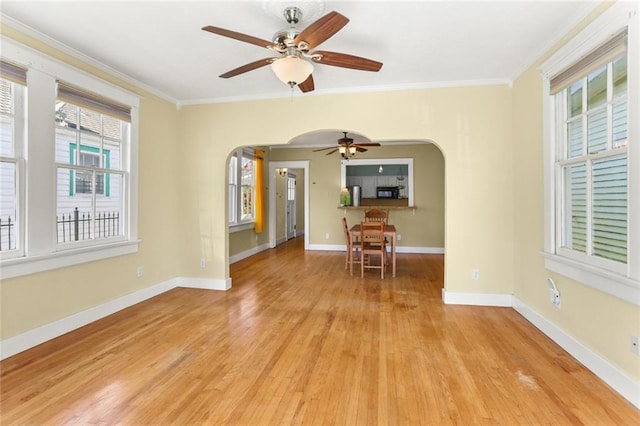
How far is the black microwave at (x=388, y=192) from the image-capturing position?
8.26 metres

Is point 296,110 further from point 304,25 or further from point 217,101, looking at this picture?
point 304,25

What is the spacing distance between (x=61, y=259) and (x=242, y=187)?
3.95 meters

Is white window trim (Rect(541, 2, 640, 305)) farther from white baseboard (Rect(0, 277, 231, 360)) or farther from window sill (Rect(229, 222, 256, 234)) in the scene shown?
window sill (Rect(229, 222, 256, 234))

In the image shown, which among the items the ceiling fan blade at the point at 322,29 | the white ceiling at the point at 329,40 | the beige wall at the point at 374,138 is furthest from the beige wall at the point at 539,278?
the ceiling fan blade at the point at 322,29

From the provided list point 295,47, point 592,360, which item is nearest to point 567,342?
point 592,360

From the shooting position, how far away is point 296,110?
3.95m

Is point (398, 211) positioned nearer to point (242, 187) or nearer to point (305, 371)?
point (242, 187)

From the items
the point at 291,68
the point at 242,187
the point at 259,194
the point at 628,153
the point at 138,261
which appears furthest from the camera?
the point at 259,194

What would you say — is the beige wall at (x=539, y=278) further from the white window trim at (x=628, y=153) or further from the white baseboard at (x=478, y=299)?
the white baseboard at (x=478, y=299)

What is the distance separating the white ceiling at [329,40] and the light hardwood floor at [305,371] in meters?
2.53

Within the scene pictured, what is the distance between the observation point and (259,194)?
6.99 m

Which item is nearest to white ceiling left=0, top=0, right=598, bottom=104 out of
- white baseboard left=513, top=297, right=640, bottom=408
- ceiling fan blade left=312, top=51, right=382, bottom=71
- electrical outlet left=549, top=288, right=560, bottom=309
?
ceiling fan blade left=312, top=51, right=382, bottom=71

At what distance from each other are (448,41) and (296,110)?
189 cm

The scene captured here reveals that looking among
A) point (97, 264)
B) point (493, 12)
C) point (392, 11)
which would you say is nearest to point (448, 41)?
point (493, 12)
